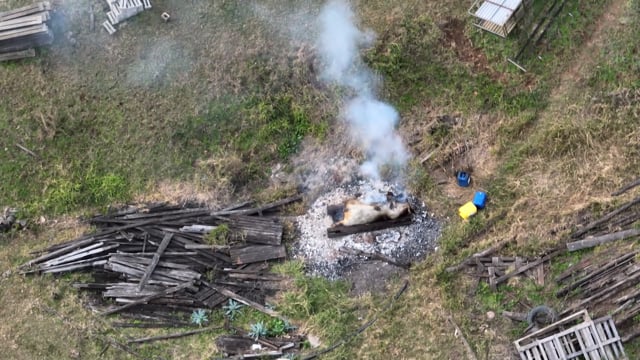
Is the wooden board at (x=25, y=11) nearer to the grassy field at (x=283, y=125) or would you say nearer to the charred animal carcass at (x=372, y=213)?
the grassy field at (x=283, y=125)

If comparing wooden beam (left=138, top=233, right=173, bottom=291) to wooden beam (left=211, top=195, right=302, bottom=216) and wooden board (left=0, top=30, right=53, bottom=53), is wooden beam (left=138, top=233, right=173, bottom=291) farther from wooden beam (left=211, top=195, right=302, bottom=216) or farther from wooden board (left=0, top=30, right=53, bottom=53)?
wooden board (left=0, top=30, right=53, bottom=53)

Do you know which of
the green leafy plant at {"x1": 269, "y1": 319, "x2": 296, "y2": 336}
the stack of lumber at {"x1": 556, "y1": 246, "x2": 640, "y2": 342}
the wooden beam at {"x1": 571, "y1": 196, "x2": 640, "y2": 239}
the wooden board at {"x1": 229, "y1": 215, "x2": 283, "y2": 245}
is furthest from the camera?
the wooden board at {"x1": 229, "y1": 215, "x2": 283, "y2": 245}

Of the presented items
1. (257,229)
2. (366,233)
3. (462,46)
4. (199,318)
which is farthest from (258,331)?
(462,46)

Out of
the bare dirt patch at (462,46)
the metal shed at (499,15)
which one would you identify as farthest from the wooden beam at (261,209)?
the metal shed at (499,15)

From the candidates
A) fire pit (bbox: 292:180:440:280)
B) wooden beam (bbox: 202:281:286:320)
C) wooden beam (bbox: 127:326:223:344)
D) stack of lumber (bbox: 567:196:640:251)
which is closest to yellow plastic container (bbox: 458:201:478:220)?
fire pit (bbox: 292:180:440:280)

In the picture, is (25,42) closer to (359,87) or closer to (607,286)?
(359,87)

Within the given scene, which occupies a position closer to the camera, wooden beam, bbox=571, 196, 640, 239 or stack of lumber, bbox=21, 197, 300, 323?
wooden beam, bbox=571, 196, 640, 239
